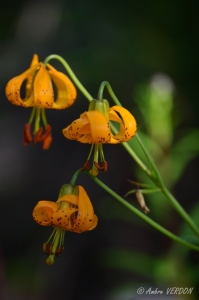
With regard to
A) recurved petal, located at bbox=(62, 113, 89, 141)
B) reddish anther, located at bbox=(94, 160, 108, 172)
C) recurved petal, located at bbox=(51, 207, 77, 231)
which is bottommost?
recurved petal, located at bbox=(51, 207, 77, 231)

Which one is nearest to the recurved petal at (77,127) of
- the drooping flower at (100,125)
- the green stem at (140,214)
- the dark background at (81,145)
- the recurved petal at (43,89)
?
the drooping flower at (100,125)

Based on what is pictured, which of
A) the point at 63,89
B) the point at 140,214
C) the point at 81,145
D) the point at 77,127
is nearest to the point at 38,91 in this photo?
the point at 63,89

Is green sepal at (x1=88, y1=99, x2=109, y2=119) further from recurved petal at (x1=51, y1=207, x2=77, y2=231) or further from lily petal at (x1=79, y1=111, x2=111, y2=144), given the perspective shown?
recurved petal at (x1=51, y1=207, x2=77, y2=231)

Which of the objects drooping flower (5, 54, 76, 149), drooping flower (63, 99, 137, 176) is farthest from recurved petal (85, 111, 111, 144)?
drooping flower (5, 54, 76, 149)

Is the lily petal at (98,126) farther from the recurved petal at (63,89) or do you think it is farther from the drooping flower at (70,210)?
the recurved petal at (63,89)

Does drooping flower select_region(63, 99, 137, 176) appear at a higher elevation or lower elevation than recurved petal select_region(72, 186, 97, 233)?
higher

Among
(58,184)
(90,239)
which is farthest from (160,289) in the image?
(58,184)
